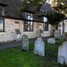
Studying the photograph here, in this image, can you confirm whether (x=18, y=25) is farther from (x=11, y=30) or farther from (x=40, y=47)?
(x=40, y=47)

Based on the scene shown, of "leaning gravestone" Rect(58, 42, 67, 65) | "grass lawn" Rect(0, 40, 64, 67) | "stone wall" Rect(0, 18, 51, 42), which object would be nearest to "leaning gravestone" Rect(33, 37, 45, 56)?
"grass lawn" Rect(0, 40, 64, 67)

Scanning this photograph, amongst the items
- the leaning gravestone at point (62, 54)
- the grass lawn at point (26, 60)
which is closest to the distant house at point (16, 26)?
the grass lawn at point (26, 60)

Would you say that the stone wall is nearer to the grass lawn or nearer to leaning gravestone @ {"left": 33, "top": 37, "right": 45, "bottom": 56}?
the grass lawn

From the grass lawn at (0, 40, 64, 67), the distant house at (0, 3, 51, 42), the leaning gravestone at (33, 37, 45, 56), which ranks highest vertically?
the distant house at (0, 3, 51, 42)

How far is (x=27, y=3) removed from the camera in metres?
14.8

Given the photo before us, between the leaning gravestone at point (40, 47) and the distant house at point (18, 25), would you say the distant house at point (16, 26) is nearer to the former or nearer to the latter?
the distant house at point (18, 25)

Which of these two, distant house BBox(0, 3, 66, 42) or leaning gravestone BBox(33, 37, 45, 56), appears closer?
leaning gravestone BBox(33, 37, 45, 56)

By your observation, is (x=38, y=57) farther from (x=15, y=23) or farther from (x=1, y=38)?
(x=15, y=23)

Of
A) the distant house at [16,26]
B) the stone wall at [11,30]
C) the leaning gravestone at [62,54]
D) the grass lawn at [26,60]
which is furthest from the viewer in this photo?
the stone wall at [11,30]

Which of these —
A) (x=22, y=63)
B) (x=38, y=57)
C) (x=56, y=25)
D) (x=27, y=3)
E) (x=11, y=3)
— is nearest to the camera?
(x=22, y=63)

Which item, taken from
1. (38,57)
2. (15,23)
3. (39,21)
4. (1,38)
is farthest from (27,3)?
(39,21)

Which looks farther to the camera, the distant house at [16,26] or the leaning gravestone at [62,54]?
the distant house at [16,26]

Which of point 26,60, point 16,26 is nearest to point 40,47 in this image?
point 26,60

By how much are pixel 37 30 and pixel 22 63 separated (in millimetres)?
19513
